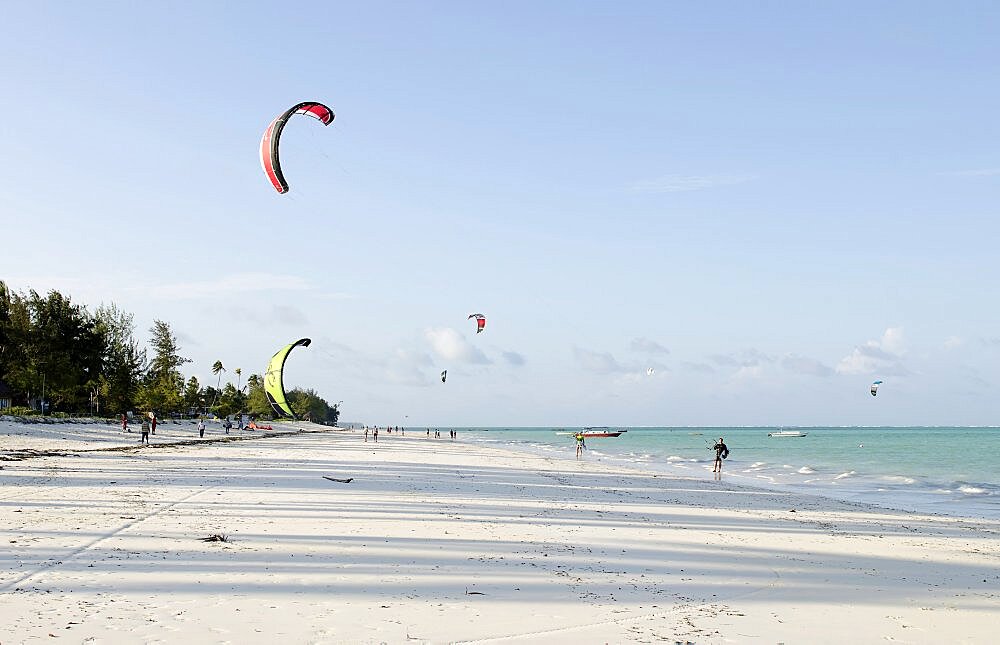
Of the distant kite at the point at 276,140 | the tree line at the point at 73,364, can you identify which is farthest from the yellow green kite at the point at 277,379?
the tree line at the point at 73,364

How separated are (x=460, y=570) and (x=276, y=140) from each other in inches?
610

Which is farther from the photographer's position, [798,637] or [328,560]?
[328,560]

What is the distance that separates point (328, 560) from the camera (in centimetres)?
862

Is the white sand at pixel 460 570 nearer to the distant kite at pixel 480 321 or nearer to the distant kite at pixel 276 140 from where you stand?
the distant kite at pixel 276 140

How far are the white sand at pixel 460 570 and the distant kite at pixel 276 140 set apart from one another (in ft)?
27.2

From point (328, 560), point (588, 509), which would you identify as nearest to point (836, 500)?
point (588, 509)

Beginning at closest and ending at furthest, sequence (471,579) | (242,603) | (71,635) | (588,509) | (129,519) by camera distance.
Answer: (71,635), (242,603), (471,579), (129,519), (588,509)

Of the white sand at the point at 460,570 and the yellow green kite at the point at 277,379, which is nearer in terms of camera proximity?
the white sand at the point at 460,570

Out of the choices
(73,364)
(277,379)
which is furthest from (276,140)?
(73,364)

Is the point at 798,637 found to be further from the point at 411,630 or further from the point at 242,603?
the point at 242,603

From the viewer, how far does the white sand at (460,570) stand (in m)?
6.20

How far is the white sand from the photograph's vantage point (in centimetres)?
620

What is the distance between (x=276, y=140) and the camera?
68.4 ft

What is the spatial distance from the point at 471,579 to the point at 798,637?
10.4ft
